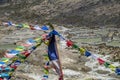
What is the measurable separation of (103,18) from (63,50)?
1498cm

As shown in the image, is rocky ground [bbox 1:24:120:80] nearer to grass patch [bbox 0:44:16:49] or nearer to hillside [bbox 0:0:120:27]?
grass patch [bbox 0:44:16:49]

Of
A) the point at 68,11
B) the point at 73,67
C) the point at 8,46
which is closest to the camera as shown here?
the point at 73,67

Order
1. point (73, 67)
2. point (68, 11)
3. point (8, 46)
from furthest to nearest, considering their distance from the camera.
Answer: point (68, 11)
point (8, 46)
point (73, 67)

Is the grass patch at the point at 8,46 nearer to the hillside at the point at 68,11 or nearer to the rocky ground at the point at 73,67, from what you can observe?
the rocky ground at the point at 73,67

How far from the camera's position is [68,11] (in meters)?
47.6

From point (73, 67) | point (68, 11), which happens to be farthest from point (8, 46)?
point (68, 11)

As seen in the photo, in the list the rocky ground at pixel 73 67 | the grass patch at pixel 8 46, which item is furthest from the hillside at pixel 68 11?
the rocky ground at pixel 73 67

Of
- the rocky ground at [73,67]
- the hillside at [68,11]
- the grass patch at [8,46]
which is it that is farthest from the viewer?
the hillside at [68,11]

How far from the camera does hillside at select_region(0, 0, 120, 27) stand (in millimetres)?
43156

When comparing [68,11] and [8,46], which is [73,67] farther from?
[68,11]

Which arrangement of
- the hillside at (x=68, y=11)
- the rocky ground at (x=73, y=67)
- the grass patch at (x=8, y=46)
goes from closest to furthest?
the rocky ground at (x=73, y=67), the grass patch at (x=8, y=46), the hillside at (x=68, y=11)

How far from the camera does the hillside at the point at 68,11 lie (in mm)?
43156

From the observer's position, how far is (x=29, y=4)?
177ft

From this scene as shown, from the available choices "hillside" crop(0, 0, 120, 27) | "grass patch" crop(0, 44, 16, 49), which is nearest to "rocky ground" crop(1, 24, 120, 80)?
"grass patch" crop(0, 44, 16, 49)
